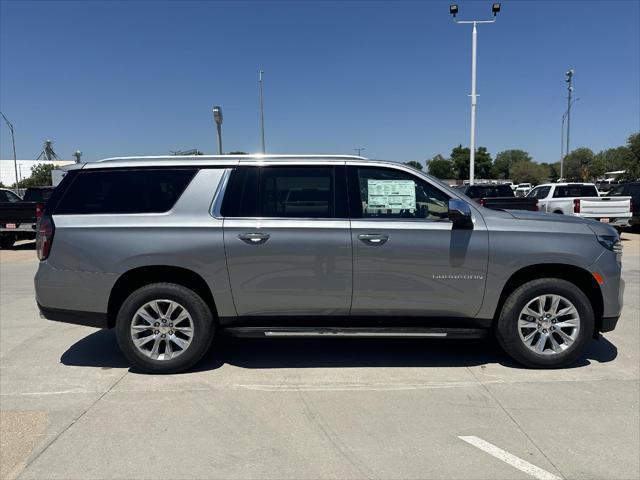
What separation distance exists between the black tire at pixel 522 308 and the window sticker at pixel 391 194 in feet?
Answer: 4.10

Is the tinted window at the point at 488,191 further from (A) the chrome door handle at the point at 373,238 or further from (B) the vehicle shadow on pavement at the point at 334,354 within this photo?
(A) the chrome door handle at the point at 373,238

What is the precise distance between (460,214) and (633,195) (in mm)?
17439

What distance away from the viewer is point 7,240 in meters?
14.8

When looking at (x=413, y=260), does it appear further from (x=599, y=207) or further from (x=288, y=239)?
(x=599, y=207)

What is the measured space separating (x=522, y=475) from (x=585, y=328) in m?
2.00

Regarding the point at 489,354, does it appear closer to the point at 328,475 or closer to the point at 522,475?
the point at 522,475

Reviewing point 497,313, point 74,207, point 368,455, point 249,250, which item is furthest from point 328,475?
point 74,207

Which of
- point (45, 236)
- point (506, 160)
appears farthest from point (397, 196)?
point (506, 160)

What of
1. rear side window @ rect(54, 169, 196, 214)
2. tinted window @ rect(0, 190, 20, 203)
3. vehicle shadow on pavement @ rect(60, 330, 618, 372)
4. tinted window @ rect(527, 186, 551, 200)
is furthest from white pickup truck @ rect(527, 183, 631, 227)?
tinted window @ rect(0, 190, 20, 203)

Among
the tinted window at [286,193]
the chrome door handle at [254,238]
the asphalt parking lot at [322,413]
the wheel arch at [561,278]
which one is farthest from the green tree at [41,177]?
the wheel arch at [561,278]

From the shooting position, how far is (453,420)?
11.6 feet

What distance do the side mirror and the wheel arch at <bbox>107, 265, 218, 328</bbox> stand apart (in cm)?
226

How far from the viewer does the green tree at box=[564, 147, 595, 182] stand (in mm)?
86500

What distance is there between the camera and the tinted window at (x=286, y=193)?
4.33 meters
